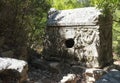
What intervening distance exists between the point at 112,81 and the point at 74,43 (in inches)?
470

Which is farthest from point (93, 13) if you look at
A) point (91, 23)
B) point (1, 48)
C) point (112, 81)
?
point (112, 81)

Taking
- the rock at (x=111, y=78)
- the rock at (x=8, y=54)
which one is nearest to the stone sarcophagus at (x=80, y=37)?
the rock at (x=8, y=54)

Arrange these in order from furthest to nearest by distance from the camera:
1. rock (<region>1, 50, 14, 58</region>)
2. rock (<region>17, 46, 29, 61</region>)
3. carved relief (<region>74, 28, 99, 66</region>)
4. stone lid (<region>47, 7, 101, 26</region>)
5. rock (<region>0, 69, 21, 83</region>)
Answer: stone lid (<region>47, 7, 101, 26</region>) → carved relief (<region>74, 28, 99, 66</region>) → rock (<region>17, 46, 29, 61</region>) → rock (<region>1, 50, 14, 58</region>) → rock (<region>0, 69, 21, 83</region>)

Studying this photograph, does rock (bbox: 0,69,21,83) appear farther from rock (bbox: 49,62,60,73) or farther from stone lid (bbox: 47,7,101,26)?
stone lid (bbox: 47,7,101,26)

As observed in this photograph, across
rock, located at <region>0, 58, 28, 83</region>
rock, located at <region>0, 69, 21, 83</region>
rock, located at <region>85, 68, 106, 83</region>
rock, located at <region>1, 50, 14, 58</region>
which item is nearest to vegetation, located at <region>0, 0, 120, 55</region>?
rock, located at <region>1, 50, 14, 58</region>

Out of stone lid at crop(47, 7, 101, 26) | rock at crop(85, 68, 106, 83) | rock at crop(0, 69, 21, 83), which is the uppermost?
stone lid at crop(47, 7, 101, 26)

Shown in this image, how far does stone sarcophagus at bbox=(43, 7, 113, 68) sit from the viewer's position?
14.4 metres

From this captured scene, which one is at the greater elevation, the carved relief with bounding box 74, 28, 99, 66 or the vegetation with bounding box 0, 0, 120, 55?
the vegetation with bounding box 0, 0, 120, 55

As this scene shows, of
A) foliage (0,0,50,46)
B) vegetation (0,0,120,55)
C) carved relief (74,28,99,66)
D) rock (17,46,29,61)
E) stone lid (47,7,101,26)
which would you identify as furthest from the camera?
stone lid (47,7,101,26)

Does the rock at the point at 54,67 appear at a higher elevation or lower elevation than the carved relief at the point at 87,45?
lower

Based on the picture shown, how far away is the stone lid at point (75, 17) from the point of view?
1446 centimetres

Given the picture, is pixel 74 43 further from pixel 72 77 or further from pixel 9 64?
pixel 9 64

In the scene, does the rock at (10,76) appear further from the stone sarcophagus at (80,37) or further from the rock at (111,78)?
the stone sarcophagus at (80,37)

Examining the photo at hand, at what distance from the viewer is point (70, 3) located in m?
26.7
